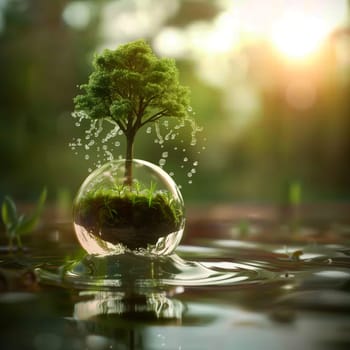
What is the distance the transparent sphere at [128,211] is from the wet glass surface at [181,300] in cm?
4

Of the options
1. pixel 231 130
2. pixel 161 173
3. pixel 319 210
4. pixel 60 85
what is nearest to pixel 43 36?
pixel 60 85

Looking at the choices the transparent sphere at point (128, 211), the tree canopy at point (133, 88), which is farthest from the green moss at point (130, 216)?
the tree canopy at point (133, 88)

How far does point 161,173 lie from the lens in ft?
5.96

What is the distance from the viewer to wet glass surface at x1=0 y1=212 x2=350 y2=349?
3.50 ft

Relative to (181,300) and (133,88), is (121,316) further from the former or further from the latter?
(133,88)

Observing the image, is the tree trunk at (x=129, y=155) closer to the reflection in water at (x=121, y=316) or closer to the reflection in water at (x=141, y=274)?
the reflection in water at (x=141, y=274)

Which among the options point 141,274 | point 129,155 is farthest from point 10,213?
point 141,274

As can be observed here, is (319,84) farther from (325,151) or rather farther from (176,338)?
(176,338)

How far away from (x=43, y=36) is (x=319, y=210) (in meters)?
2.62

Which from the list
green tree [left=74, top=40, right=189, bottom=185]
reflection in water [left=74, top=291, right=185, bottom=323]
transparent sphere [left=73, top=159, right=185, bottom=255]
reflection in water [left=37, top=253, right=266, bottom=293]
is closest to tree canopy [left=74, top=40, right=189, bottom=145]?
green tree [left=74, top=40, right=189, bottom=185]

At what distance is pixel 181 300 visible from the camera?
136cm

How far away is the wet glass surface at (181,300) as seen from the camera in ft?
3.50

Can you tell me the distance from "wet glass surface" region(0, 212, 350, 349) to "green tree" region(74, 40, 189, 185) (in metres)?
0.30

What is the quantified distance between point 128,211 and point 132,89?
0.32 meters
